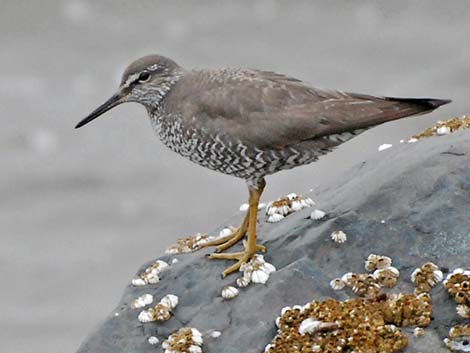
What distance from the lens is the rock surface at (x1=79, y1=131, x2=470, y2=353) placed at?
6.42 metres

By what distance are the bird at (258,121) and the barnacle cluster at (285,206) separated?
0.70 feet

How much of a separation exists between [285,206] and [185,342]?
181 centimetres

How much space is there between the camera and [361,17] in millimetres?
17797

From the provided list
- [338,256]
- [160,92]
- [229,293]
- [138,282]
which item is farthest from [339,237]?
[160,92]

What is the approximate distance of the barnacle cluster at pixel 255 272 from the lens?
680cm

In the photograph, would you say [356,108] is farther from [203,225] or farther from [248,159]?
[203,225]

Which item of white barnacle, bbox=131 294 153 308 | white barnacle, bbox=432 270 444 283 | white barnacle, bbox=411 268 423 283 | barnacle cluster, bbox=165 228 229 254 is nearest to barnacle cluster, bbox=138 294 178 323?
white barnacle, bbox=131 294 153 308

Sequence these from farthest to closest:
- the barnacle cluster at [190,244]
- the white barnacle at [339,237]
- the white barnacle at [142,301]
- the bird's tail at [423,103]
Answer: the barnacle cluster at [190,244] → the bird's tail at [423,103] → the white barnacle at [142,301] → the white barnacle at [339,237]

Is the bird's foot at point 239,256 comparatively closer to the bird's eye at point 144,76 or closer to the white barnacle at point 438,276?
the white barnacle at point 438,276

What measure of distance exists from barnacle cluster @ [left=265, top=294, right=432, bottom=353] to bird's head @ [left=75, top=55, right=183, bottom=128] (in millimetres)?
2558

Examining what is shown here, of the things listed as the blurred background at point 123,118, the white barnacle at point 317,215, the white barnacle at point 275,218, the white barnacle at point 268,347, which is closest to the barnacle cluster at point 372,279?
the white barnacle at point 268,347

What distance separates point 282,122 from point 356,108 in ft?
1.74

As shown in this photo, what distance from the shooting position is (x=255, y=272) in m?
6.83

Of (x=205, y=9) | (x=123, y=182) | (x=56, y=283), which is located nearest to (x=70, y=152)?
(x=123, y=182)
